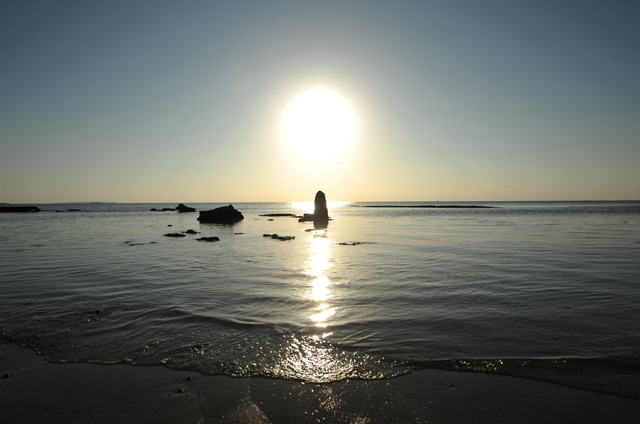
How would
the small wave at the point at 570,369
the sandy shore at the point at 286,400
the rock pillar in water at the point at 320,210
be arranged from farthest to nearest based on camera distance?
the rock pillar in water at the point at 320,210, the small wave at the point at 570,369, the sandy shore at the point at 286,400

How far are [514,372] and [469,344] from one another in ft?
4.24

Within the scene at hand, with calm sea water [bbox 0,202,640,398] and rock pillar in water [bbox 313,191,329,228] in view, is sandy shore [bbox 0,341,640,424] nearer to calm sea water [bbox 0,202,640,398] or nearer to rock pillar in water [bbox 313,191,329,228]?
calm sea water [bbox 0,202,640,398]

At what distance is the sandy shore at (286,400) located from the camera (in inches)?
194

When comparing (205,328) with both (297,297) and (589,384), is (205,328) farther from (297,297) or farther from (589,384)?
(589,384)

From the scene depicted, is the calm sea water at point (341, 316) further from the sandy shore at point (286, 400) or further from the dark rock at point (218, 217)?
the dark rock at point (218, 217)

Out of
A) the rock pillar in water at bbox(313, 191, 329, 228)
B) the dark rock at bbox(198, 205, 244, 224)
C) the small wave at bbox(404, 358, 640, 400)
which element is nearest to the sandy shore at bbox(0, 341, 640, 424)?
the small wave at bbox(404, 358, 640, 400)

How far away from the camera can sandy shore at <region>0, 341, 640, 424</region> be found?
4.93 meters

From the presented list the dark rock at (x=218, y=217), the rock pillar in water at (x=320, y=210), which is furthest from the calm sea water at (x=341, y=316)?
the dark rock at (x=218, y=217)

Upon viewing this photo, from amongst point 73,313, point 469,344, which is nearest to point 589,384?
point 469,344

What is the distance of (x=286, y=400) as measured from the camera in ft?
17.7

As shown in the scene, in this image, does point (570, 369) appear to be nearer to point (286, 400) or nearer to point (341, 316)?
point (341, 316)

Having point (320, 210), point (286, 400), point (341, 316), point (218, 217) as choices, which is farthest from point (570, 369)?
point (218, 217)

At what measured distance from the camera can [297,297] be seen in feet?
40.1

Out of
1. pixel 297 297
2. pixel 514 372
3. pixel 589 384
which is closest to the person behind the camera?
pixel 589 384
